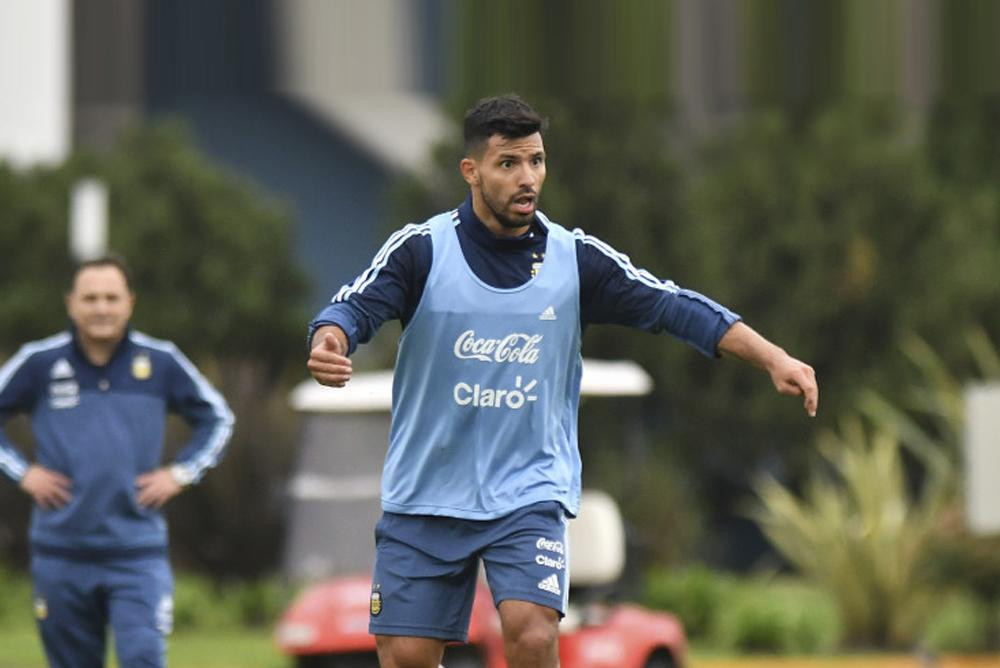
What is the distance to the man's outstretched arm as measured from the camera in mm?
6746

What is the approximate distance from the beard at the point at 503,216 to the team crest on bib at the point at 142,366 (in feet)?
9.00

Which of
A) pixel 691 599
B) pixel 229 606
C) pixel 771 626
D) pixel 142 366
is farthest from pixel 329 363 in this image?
pixel 229 606

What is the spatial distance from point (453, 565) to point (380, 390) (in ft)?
23.5

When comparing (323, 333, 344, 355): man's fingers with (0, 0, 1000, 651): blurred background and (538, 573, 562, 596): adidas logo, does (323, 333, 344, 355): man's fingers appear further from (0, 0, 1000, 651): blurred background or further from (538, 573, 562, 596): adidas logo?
(0, 0, 1000, 651): blurred background

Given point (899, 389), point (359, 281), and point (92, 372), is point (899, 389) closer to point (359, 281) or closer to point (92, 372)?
point (92, 372)

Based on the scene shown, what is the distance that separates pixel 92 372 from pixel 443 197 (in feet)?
46.5

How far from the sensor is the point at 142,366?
9.48 metres

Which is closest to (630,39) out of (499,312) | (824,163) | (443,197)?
(824,163)

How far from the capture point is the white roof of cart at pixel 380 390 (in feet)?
42.0

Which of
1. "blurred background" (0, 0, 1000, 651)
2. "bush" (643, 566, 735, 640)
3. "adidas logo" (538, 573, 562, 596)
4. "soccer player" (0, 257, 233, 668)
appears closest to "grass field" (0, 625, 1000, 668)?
"blurred background" (0, 0, 1000, 651)

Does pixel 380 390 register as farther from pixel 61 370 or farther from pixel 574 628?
pixel 61 370

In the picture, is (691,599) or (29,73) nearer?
(691,599)

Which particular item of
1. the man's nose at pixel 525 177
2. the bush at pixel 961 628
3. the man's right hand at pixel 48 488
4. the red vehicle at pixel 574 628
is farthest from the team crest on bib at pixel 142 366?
the bush at pixel 961 628

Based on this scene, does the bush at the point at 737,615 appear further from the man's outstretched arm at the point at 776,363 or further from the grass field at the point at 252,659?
the man's outstretched arm at the point at 776,363
